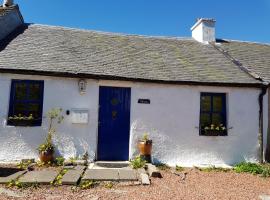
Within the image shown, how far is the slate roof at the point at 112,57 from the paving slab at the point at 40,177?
3393mm

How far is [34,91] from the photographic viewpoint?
952cm

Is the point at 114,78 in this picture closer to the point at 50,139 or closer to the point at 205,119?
the point at 50,139

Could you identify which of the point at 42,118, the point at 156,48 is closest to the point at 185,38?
the point at 156,48

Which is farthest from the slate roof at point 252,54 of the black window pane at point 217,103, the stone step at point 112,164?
the stone step at point 112,164

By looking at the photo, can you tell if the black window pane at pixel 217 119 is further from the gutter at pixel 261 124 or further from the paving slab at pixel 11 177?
the paving slab at pixel 11 177

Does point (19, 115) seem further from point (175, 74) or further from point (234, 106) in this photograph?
point (234, 106)

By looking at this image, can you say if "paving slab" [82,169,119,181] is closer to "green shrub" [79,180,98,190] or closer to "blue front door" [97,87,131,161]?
"green shrub" [79,180,98,190]

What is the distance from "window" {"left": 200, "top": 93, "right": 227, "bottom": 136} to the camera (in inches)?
404

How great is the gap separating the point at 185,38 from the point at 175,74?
17.8 feet

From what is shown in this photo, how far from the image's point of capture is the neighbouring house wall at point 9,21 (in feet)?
37.6

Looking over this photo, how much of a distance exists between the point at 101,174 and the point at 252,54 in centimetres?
1001

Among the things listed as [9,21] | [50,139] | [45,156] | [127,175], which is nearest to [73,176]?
[127,175]

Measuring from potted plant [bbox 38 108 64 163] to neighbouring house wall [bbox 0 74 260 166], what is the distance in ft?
0.58

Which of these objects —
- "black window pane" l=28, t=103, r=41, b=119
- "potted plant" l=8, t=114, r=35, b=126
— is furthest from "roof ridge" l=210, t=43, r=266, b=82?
"potted plant" l=8, t=114, r=35, b=126
